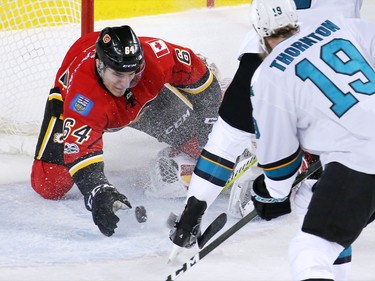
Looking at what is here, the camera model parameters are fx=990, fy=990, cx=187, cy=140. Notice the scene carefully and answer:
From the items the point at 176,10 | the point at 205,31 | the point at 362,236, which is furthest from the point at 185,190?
the point at 176,10

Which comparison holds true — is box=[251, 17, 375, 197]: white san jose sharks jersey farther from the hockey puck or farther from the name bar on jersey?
the hockey puck

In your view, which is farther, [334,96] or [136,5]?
[136,5]

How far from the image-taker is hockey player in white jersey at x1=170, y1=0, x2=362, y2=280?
3.04 meters

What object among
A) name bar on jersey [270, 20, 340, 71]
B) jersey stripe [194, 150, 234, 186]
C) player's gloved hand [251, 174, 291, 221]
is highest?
name bar on jersey [270, 20, 340, 71]

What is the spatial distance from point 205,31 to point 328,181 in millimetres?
3508

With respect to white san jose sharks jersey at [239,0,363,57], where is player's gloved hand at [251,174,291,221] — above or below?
below

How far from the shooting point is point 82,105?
12.1ft

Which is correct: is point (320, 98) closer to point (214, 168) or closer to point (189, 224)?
point (214, 168)

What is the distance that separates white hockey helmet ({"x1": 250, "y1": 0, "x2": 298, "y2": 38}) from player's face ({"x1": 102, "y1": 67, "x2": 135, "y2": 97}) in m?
1.11

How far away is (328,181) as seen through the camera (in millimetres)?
2465

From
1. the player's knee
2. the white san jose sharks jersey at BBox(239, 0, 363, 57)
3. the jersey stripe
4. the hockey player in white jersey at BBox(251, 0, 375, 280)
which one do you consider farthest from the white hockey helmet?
the player's knee

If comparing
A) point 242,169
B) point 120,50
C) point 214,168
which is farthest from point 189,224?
point 120,50

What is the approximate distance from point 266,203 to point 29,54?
92.5 inches

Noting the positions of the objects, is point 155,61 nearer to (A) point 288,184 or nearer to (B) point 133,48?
(B) point 133,48
